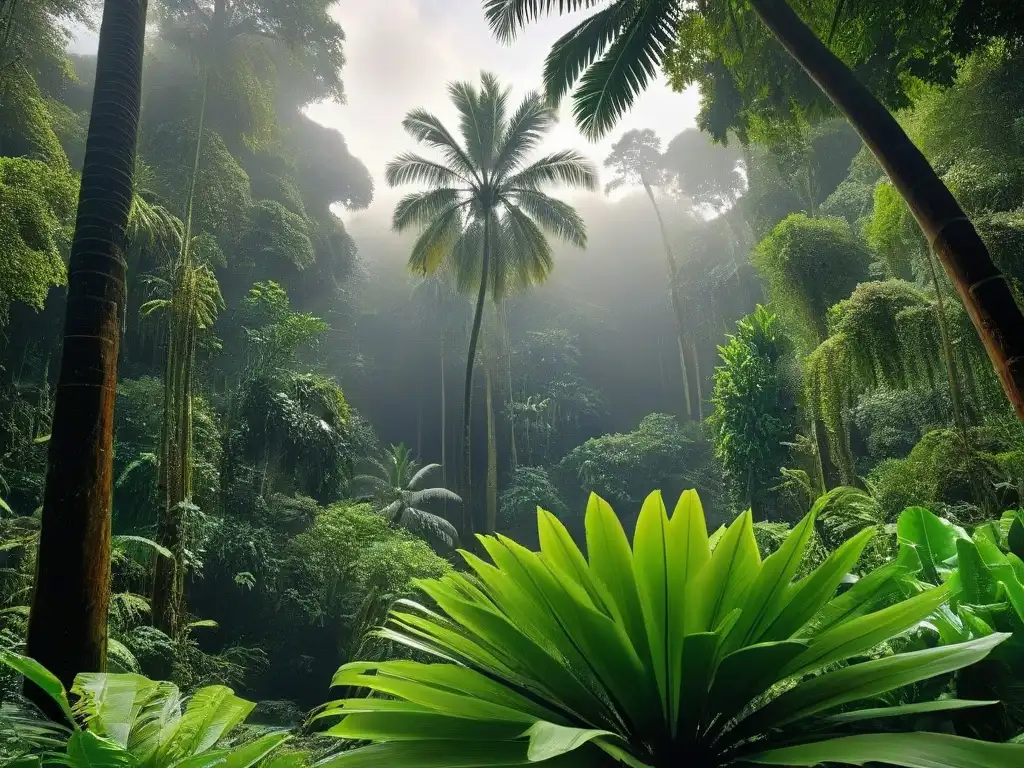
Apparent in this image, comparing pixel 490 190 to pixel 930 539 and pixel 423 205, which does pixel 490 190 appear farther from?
pixel 930 539

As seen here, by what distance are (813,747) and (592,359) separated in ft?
85.0

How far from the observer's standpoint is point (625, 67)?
14.9 ft

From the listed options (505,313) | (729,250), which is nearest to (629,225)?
(729,250)

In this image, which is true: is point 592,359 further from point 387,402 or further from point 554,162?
point 554,162

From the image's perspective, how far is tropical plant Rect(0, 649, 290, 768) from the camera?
3.08 ft

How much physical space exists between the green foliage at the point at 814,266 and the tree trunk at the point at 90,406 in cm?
929

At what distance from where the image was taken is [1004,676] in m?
1.05

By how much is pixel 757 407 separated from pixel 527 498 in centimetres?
875

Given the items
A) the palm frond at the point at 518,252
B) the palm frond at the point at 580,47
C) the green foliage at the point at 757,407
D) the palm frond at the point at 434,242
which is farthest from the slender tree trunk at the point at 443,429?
the palm frond at the point at 580,47

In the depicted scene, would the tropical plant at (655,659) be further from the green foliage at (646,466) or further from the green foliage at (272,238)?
the green foliage at (646,466)

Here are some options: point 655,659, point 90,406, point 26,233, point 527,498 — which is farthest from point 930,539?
point 527,498

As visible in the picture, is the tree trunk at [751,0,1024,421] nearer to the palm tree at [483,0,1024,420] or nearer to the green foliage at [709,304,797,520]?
the palm tree at [483,0,1024,420]

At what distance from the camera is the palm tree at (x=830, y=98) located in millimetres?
2146

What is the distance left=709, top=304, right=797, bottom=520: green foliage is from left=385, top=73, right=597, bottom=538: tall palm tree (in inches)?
169
